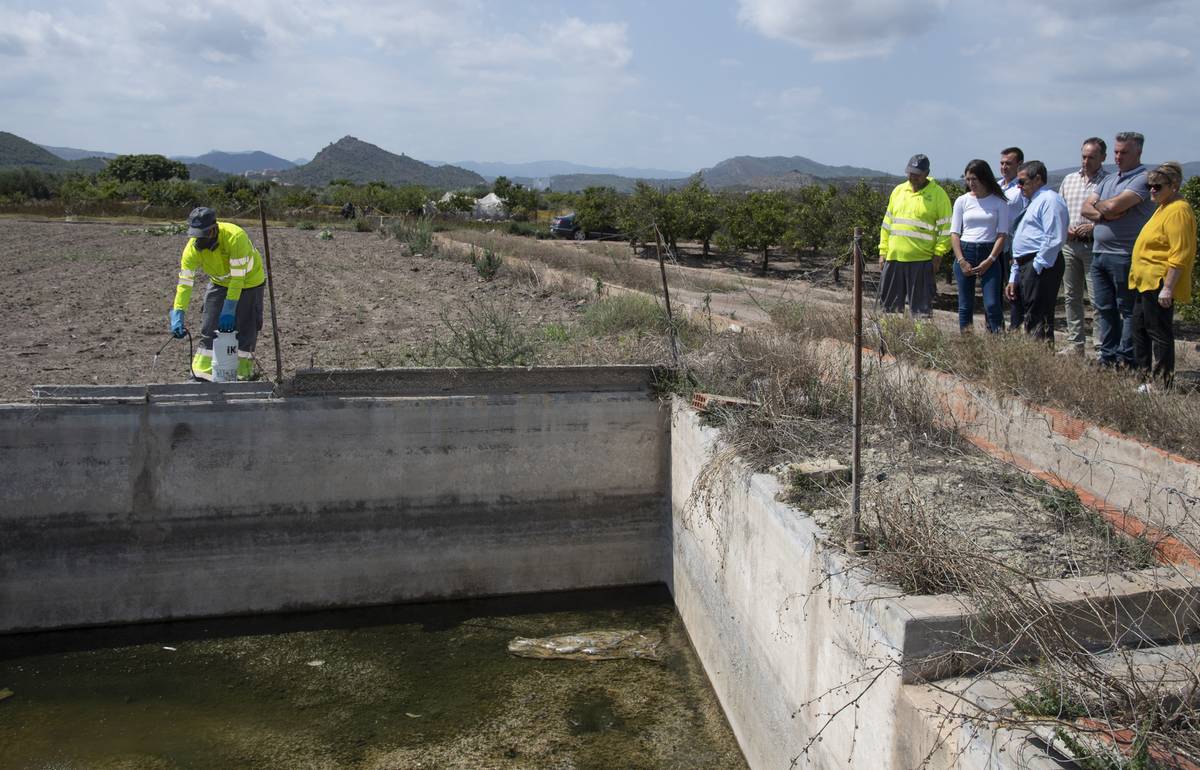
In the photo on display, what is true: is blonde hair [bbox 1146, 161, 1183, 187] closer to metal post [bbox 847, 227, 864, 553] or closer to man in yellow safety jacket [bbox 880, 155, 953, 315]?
man in yellow safety jacket [bbox 880, 155, 953, 315]

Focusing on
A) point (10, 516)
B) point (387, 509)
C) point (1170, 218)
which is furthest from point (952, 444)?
point (10, 516)

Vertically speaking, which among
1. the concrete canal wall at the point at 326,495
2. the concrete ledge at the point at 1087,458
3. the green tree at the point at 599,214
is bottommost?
the concrete canal wall at the point at 326,495

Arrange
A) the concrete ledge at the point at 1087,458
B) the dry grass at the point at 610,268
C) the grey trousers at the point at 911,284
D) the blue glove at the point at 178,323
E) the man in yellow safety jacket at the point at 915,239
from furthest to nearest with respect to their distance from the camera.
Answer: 1. the dry grass at the point at 610,268
2. the grey trousers at the point at 911,284
3. the man in yellow safety jacket at the point at 915,239
4. the blue glove at the point at 178,323
5. the concrete ledge at the point at 1087,458

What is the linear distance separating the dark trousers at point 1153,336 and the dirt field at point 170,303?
6.15 meters

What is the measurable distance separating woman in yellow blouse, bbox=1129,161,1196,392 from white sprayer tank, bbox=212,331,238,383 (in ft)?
21.2

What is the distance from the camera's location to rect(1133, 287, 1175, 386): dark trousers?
18.2 feet

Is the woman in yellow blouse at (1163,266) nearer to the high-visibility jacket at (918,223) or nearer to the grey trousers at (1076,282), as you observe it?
the grey trousers at (1076,282)

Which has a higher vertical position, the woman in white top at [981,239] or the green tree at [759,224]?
the green tree at [759,224]

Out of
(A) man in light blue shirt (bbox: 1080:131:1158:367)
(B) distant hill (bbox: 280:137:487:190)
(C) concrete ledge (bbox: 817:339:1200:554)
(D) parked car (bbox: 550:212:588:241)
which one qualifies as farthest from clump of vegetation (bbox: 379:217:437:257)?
(B) distant hill (bbox: 280:137:487:190)

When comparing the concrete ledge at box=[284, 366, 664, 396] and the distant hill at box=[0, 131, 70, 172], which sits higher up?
the distant hill at box=[0, 131, 70, 172]

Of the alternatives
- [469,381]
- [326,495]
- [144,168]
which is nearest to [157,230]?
[326,495]

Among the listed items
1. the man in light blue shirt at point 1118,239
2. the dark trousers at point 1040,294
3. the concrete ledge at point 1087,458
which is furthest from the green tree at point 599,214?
the concrete ledge at point 1087,458

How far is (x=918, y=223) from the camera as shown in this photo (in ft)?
24.3

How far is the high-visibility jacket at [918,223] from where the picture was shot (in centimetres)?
736
